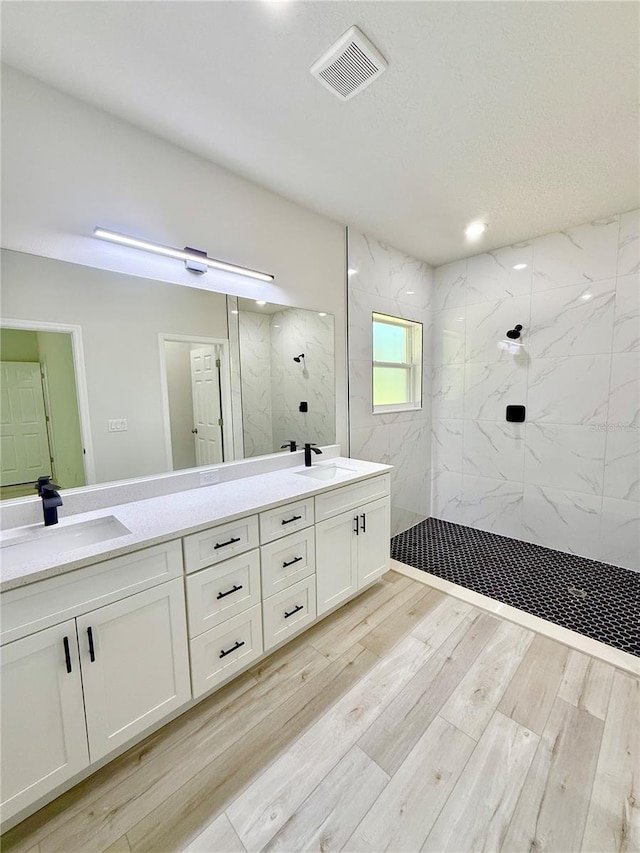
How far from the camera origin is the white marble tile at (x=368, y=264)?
2.68m

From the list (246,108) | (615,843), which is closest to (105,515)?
(246,108)

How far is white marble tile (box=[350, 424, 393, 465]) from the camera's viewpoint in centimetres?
284

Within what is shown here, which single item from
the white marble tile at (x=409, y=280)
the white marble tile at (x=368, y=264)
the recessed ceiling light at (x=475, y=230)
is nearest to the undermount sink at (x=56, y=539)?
the white marble tile at (x=368, y=264)

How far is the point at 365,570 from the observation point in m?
2.22

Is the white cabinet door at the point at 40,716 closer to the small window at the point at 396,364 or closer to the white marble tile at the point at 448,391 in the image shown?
the small window at the point at 396,364

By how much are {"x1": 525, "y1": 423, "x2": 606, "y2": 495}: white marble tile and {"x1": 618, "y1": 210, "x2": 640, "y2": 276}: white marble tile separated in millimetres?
1149

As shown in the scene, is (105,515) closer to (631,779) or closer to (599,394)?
(631,779)

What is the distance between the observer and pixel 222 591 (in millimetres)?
1500

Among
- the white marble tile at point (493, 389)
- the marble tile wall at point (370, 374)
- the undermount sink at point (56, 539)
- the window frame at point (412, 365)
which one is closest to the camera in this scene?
the undermount sink at point (56, 539)

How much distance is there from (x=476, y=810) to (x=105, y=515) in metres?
1.75

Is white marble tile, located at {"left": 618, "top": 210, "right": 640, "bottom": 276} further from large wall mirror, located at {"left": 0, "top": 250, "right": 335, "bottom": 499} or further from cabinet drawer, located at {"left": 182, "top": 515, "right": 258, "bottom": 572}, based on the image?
cabinet drawer, located at {"left": 182, "top": 515, "right": 258, "bottom": 572}

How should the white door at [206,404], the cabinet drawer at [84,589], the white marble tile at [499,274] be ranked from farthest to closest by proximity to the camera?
1. the white marble tile at [499,274]
2. the white door at [206,404]
3. the cabinet drawer at [84,589]

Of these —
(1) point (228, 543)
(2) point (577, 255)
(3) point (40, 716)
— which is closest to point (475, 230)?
(2) point (577, 255)

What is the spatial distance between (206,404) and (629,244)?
3101mm
